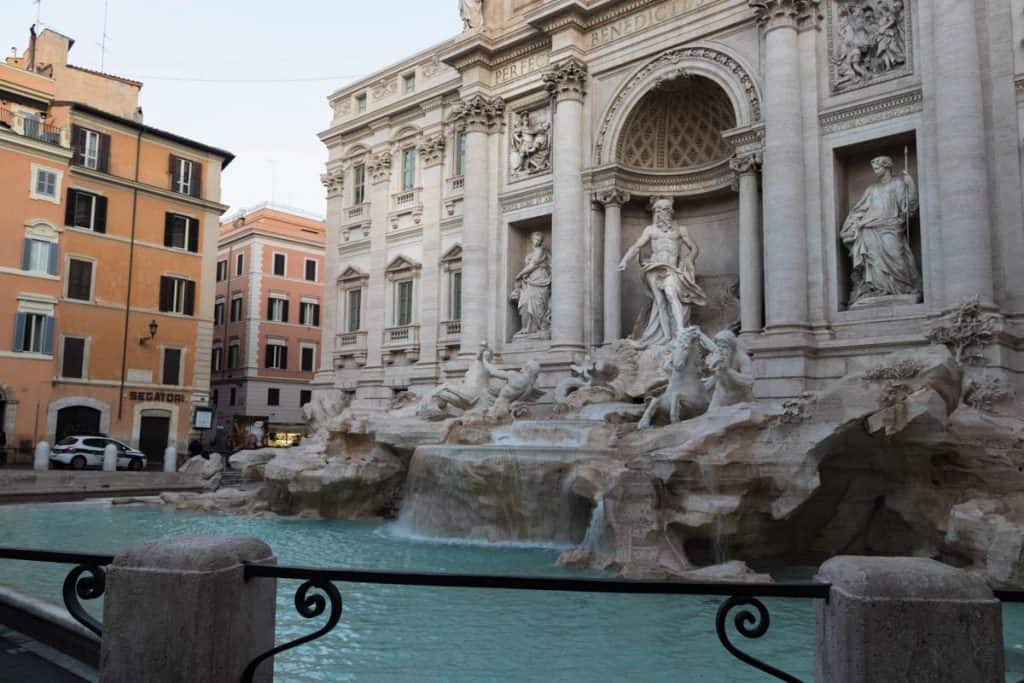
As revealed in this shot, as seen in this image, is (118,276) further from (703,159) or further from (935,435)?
(935,435)

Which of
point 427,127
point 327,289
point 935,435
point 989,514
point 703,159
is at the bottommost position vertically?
point 989,514

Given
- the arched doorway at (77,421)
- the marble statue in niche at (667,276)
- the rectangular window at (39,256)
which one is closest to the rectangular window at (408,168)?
the marble statue in niche at (667,276)

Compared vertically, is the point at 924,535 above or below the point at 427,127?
below

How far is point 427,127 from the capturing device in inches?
1059

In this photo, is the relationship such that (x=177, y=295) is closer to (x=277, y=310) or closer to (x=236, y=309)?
(x=277, y=310)

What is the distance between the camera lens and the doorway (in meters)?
31.6

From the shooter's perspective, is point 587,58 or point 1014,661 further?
point 587,58

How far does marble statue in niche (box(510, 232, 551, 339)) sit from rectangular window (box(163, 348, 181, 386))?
16965 mm

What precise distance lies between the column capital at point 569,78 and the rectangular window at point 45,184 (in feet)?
62.1

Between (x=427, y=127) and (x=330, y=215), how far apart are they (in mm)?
5758

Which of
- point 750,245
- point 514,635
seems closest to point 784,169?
point 750,245

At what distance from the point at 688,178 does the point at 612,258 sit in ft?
9.66

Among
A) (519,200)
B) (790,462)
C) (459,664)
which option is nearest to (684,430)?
(790,462)

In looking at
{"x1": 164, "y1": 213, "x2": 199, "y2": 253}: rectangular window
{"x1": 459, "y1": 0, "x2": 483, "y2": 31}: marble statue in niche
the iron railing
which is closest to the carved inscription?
{"x1": 459, "y1": 0, "x2": 483, "y2": 31}: marble statue in niche
